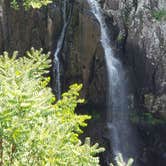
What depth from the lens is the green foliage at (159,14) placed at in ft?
47.9

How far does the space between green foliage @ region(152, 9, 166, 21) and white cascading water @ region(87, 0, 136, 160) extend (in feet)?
6.81

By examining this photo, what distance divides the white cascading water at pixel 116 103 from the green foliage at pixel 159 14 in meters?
2.08

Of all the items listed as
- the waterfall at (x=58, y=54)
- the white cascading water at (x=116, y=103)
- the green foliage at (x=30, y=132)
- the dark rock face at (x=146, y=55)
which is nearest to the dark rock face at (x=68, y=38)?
the waterfall at (x=58, y=54)

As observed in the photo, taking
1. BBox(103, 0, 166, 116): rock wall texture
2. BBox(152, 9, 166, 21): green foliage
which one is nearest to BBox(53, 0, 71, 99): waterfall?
BBox(103, 0, 166, 116): rock wall texture

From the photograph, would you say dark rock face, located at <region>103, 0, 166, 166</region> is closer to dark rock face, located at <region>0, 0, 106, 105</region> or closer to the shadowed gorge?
the shadowed gorge

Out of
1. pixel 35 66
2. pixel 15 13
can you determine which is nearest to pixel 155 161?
pixel 15 13

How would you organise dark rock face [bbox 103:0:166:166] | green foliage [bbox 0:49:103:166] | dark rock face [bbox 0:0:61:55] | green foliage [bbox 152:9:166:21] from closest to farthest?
green foliage [bbox 0:49:103:166], green foliage [bbox 152:9:166:21], dark rock face [bbox 103:0:166:166], dark rock face [bbox 0:0:61:55]

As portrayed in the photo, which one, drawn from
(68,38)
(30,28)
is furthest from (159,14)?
(30,28)

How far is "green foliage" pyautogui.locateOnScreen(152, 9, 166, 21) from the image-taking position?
1460 cm

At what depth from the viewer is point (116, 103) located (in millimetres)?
16188

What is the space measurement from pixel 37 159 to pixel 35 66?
2006mm

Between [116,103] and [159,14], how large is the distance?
3851 mm

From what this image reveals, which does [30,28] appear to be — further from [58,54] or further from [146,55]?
[146,55]

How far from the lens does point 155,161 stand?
620 inches
